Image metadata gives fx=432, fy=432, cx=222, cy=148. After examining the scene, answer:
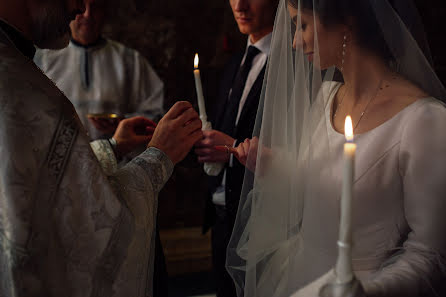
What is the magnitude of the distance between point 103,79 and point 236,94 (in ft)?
3.49

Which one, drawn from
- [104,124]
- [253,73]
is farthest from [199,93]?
[253,73]

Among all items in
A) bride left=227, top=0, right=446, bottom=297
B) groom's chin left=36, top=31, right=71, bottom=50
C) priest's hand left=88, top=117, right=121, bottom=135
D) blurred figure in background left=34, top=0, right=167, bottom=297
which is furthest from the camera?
blurred figure in background left=34, top=0, right=167, bottom=297

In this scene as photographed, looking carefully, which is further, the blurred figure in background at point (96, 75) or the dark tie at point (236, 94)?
the blurred figure in background at point (96, 75)

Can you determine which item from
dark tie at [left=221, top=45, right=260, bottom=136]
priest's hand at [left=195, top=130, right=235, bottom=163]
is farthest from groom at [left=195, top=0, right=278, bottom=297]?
priest's hand at [left=195, top=130, right=235, bottom=163]

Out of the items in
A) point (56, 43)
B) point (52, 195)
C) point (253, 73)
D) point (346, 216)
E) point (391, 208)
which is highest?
point (56, 43)

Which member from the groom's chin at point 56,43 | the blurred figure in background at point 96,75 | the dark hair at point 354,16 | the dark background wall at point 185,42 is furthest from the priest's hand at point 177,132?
the dark background wall at point 185,42

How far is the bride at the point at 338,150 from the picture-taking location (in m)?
1.29

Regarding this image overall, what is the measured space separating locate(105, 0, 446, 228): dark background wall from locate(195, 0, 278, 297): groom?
119 cm

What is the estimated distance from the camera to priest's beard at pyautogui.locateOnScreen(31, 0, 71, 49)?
1291mm

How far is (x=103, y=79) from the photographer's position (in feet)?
10.4

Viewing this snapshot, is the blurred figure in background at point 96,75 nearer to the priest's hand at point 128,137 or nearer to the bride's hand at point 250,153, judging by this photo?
the priest's hand at point 128,137

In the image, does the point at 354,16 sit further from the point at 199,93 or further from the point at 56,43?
the point at 56,43

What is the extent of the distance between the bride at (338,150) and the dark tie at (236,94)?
102 centimetres

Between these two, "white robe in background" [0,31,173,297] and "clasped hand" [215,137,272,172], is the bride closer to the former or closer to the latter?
"clasped hand" [215,137,272,172]
